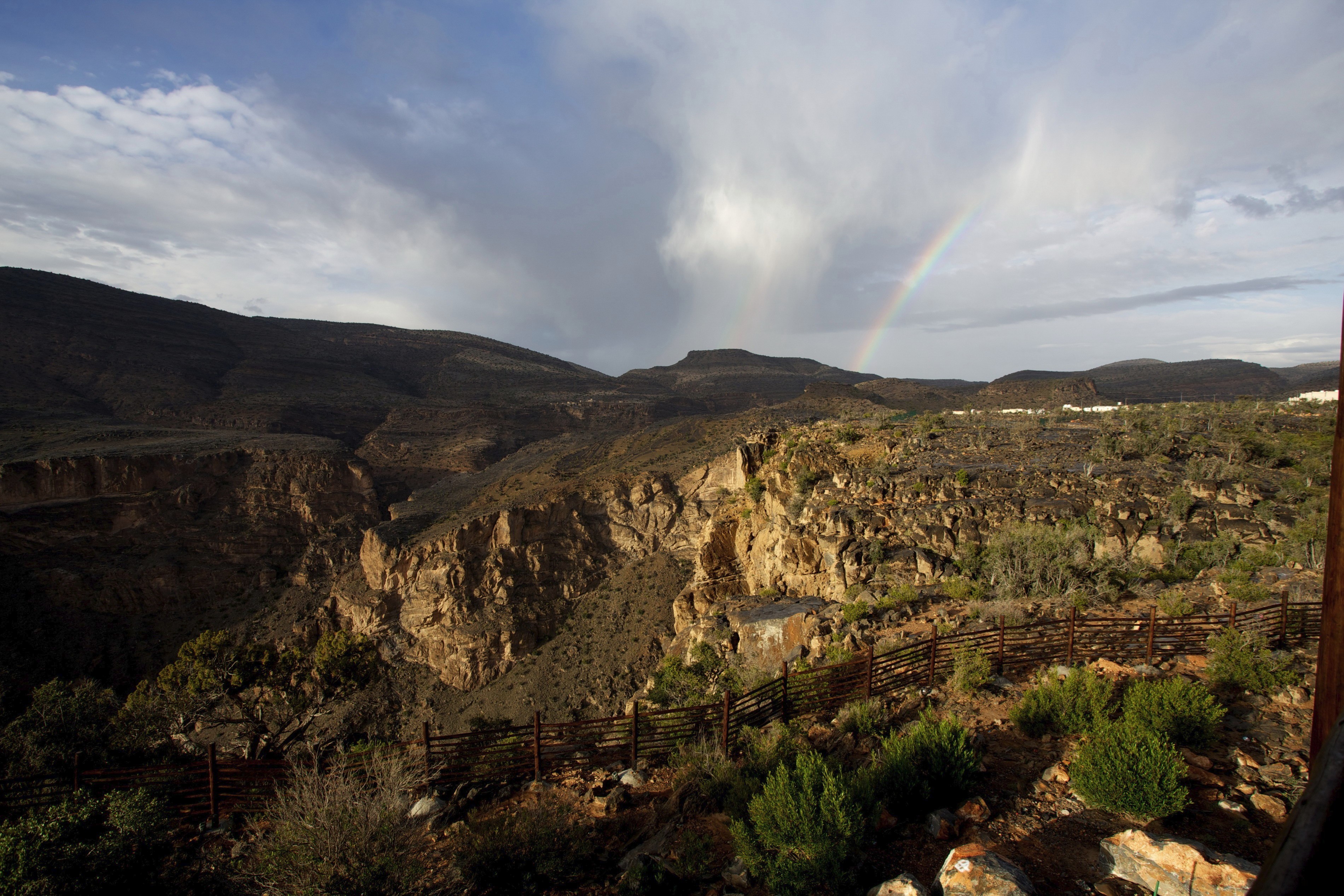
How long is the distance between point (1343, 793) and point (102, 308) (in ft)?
370

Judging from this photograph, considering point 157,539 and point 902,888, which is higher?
point 902,888

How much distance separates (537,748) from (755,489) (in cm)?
1956

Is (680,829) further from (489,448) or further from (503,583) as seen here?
(489,448)

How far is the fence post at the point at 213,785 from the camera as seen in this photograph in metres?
7.09

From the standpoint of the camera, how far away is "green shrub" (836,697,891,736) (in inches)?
326

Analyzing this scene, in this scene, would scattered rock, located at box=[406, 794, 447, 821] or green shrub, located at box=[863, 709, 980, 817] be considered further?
scattered rock, located at box=[406, 794, 447, 821]

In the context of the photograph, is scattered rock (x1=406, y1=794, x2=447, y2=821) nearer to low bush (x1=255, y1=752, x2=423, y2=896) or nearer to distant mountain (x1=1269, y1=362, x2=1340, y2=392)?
low bush (x1=255, y1=752, x2=423, y2=896)

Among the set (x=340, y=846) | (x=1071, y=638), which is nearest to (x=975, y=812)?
(x=1071, y=638)

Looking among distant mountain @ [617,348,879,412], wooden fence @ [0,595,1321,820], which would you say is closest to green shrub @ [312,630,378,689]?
wooden fence @ [0,595,1321,820]

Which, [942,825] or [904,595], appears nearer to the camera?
[942,825]

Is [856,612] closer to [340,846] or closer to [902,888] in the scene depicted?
[902,888]

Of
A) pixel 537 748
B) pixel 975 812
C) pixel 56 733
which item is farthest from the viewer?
pixel 56 733

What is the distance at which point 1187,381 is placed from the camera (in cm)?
6619

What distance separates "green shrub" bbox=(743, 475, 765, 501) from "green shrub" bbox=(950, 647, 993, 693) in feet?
54.6
